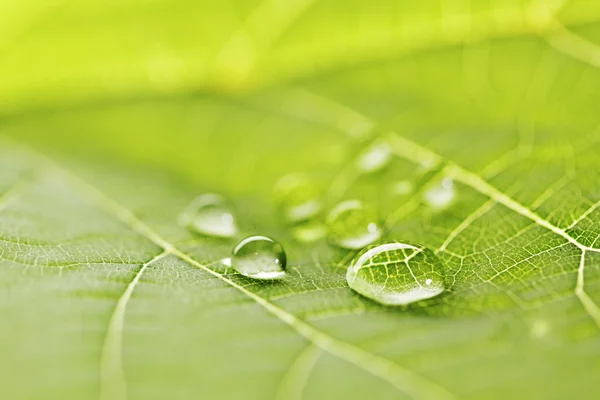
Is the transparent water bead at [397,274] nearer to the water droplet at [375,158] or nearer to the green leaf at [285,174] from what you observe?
the green leaf at [285,174]

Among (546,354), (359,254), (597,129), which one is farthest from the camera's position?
(597,129)

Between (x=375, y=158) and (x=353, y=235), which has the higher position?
(x=375, y=158)

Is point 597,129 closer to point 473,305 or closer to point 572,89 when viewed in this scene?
point 572,89

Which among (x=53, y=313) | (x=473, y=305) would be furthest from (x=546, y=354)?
(x=53, y=313)

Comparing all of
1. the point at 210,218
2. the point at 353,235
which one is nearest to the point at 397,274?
the point at 353,235

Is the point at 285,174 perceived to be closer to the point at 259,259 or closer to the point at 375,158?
the point at 375,158

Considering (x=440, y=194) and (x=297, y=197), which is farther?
(x=297, y=197)
